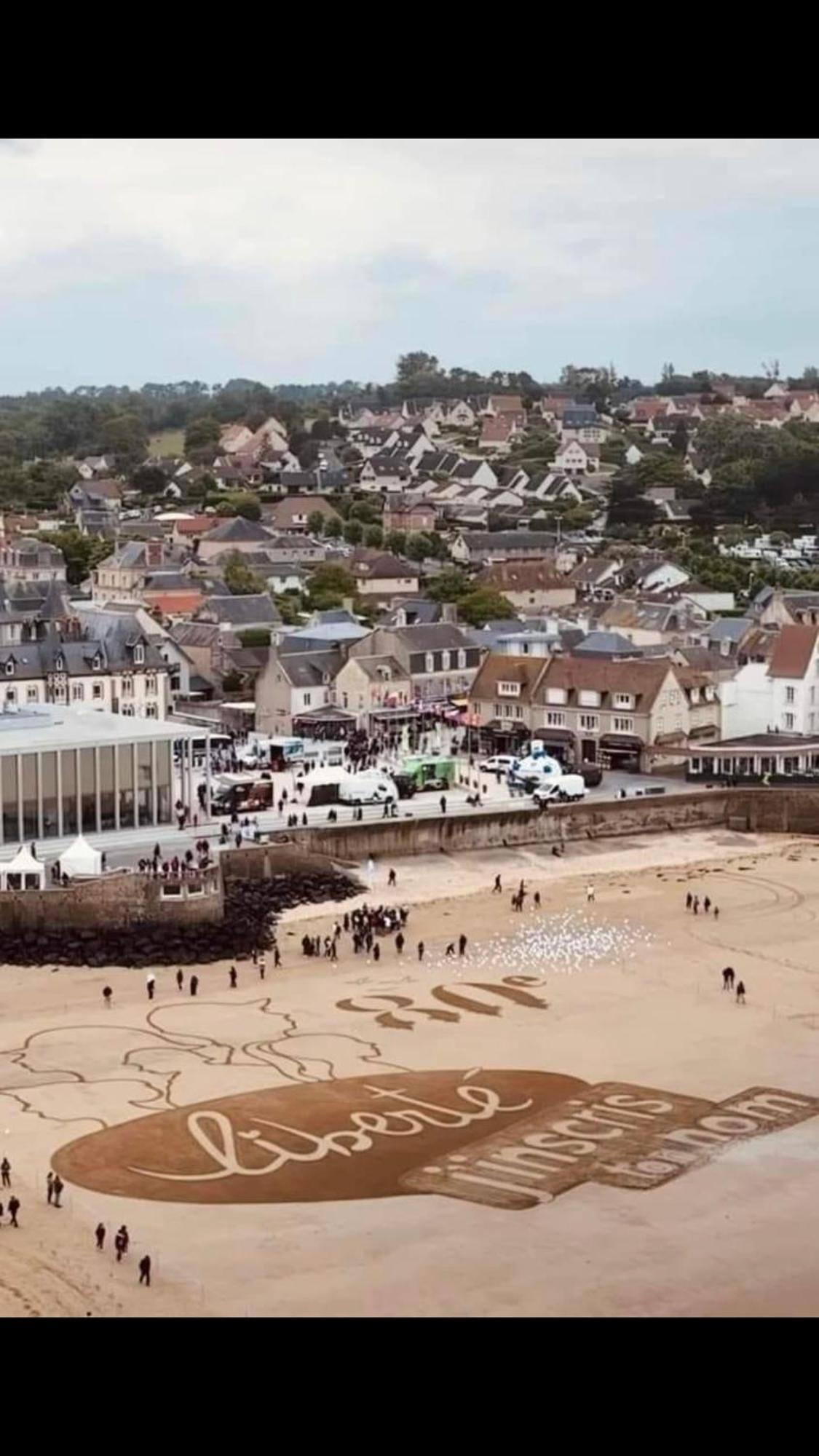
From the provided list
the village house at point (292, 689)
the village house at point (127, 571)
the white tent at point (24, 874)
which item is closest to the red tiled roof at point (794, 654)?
the village house at point (292, 689)

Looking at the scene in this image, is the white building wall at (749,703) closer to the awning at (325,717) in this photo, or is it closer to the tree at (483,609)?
the awning at (325,717)

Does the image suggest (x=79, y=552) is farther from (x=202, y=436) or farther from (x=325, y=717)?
(x=202, y=436)

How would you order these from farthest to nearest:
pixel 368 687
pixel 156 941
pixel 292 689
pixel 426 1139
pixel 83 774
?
pixel 368 687
pixel 292 689
pixel 83 774
pixel 156 941
pixel 426 1139

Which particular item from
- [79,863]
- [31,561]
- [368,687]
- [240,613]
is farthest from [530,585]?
[79,863]

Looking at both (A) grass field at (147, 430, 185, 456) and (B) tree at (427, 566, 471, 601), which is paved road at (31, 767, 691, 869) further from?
(A) grass field at (147, 430, 185, 456)

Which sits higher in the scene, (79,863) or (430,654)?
(430,654)

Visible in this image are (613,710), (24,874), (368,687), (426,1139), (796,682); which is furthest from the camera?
(368,687)
